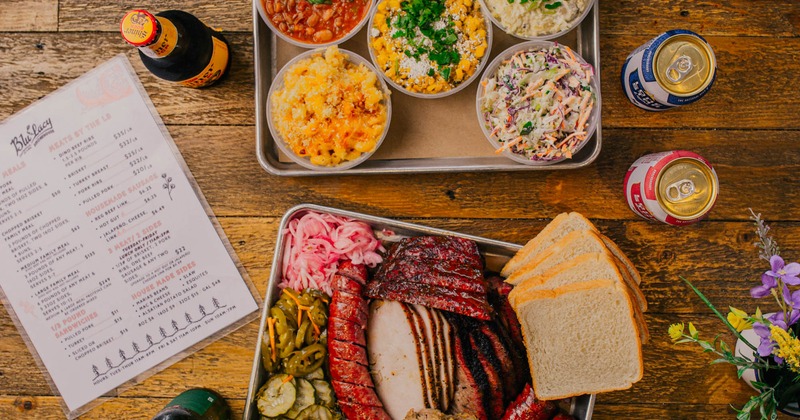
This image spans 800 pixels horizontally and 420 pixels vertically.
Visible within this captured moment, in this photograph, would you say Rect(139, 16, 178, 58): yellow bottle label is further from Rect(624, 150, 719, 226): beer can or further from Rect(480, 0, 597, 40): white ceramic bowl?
Rect(624, 150, 719, 226): beer can

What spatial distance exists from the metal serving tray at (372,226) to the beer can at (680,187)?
0.57 meters

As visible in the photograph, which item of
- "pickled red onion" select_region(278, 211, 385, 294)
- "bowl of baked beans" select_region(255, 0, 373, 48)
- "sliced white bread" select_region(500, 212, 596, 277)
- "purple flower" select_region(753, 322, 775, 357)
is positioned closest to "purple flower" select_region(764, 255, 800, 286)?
"purple flower" select_region(753, 322, 775, 357)

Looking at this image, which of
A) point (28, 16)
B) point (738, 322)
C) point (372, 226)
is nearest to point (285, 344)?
point (372, 226)

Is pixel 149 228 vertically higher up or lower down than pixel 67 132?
lower down

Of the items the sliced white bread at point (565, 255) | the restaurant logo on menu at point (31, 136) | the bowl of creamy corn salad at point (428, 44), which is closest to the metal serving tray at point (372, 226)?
the sliced white bread at point (565, 255)

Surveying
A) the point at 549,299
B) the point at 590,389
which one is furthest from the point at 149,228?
the point at 590,389

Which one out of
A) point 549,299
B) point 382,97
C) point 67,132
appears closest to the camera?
point 549,299

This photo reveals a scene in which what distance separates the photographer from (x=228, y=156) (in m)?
2.49

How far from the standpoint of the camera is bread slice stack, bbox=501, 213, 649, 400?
6.88 feet

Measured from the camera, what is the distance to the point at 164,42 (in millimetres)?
1986

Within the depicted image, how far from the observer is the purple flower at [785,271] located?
1.71 meters

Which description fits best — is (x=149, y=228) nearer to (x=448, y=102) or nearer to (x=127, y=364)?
(x=127, y=364)

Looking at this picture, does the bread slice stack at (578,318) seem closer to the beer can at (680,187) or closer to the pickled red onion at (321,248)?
the beer can at (680,187)

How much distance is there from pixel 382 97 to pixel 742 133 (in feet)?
5.41
